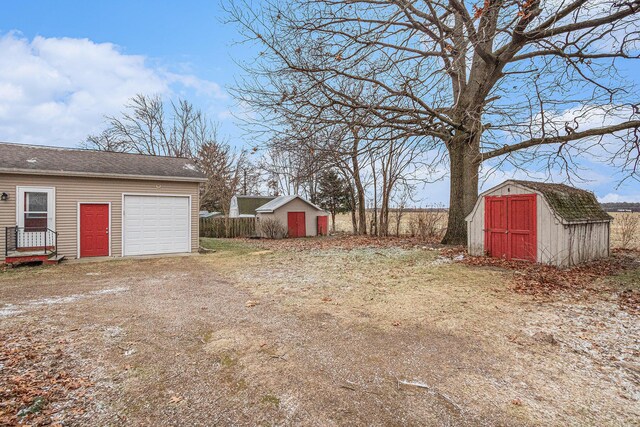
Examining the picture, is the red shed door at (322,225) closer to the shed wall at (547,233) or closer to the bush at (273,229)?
the bush at (273,229)

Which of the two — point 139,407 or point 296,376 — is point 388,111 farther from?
point 139,407

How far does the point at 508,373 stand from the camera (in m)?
3.14

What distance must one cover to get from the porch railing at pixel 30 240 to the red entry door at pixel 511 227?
13730 millimetres

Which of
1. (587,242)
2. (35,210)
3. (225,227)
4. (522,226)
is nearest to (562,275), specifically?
(522,226)

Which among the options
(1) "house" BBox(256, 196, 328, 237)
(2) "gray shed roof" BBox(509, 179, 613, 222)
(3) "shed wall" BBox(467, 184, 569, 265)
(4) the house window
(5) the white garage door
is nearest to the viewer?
(3) "shed wall" BBox(467, 184, 569, 265)

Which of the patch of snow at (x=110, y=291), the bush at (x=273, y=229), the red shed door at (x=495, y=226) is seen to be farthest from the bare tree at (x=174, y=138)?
the red shed door at (x=495, y=226)

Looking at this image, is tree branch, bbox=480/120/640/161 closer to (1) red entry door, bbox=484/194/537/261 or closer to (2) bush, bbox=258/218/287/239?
(1) red entry door, bbox=484/194/537/261

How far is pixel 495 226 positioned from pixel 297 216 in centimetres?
1614

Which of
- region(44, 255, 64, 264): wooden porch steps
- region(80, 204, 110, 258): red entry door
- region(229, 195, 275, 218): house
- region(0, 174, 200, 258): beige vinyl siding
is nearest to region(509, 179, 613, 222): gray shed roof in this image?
region(0, 174, 200, 258): beige vinyl siding

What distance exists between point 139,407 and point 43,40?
44.7 feet

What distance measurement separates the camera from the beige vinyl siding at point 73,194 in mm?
9984

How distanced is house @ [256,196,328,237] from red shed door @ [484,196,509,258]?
15527 mm

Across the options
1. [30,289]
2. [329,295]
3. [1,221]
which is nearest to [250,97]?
[329,295]

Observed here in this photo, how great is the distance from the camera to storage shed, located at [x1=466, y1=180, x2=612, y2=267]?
26.8ft
